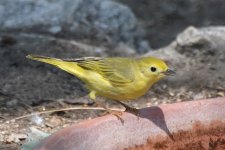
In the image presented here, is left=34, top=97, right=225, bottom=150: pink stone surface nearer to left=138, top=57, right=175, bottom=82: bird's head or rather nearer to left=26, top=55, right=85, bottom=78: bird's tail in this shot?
left=138, top=57, right=175, bottom=82: bird's head

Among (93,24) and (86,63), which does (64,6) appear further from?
(86,63)

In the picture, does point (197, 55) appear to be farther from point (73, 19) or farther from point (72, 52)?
point (73, 19)

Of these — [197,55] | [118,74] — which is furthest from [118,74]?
[197,55]

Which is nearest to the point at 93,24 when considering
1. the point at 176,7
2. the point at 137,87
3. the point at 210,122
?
the point at 176,7

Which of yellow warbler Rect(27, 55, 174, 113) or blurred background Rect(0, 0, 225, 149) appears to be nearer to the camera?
yellow warbler Rect(27, 55, 174, 113)

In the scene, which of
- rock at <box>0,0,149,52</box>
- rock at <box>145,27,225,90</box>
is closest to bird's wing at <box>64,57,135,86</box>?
rock at <box>145,27,225,90</box>
